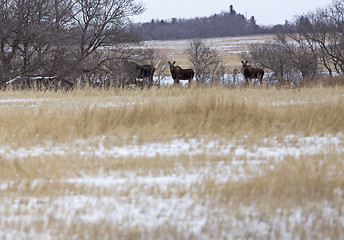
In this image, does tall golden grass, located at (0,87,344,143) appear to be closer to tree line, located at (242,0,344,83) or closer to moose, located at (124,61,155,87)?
moose, located at (124,61,155,87)

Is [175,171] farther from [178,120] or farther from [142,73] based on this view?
[142,73]

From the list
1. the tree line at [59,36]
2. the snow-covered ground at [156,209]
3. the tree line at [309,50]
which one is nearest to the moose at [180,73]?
the tree line at [59,36]

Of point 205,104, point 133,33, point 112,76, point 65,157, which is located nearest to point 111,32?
point 133,33

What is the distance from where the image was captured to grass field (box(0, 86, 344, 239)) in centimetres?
458

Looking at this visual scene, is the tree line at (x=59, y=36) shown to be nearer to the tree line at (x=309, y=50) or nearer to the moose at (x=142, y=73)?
the moose at (x=142, y=73)

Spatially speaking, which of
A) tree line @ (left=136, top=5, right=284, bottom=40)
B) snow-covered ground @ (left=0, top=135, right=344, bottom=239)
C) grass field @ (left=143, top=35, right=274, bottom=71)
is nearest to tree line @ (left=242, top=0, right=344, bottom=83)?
grass field @ (left=143, top=35, right=274, bottom=71)

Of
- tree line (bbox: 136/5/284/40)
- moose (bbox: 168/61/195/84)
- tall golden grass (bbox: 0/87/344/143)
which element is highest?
tree line (bbox: 136/5/284/40)

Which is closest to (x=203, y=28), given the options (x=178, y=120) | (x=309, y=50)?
(x=309, y=50)

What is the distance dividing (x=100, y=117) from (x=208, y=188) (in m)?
3.83

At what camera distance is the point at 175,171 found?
598 cm

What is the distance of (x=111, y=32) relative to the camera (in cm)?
3048

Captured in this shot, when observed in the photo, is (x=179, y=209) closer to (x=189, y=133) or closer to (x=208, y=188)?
(x=208, y=188)

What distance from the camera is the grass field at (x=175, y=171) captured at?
15.0ft

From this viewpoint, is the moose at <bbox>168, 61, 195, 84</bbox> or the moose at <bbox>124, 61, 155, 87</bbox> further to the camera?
the moose at <bbox>168, 61, 195, 84</bbox>
